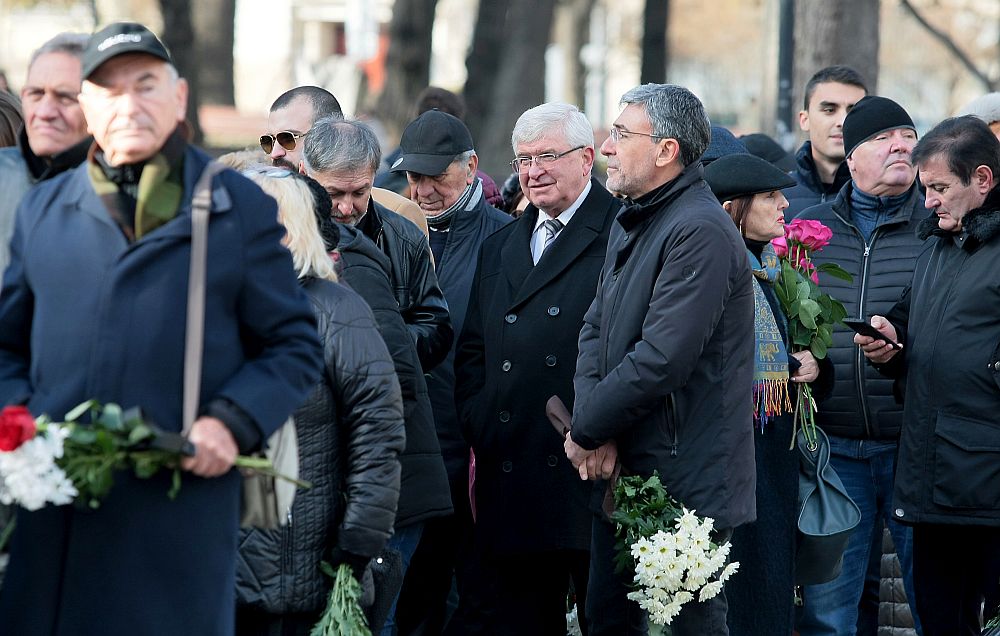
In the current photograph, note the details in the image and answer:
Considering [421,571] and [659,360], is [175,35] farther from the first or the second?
[659,360]

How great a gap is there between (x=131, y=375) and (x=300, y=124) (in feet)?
11.0

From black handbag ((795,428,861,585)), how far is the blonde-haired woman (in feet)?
7.15

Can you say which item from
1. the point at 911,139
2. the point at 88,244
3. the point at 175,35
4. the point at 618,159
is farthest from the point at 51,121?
the point at 175,35

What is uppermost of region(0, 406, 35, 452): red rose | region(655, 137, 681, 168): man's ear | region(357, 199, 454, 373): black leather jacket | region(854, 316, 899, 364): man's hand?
region(655, 137, 681, 168): man's ear

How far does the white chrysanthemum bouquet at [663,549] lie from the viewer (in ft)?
16.4

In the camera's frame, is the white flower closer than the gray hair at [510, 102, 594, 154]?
Yes

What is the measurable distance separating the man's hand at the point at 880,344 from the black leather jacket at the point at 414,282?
64.2 inches

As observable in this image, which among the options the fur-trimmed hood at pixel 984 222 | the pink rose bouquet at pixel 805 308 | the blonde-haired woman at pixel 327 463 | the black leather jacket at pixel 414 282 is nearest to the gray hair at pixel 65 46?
the blonde-haired woman at pixel 327 463

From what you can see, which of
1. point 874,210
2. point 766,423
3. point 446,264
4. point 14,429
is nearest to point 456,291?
point 446,264

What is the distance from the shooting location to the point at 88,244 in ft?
11.9

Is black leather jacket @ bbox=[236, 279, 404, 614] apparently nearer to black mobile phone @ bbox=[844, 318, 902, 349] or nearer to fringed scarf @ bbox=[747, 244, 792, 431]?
fringed scarf @ bbox=[747, 244, 792, 431]

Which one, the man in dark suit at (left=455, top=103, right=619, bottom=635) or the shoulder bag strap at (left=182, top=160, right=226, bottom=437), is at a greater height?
the shoulder bag strap at (left=182, top=160, right=226, bottom=437)

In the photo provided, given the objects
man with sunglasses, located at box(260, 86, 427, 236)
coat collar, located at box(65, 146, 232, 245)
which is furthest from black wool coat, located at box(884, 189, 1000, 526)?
coat collar, located at box(65, 146, 232, 245)

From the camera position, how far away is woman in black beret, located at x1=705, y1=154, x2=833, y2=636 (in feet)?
19.5
